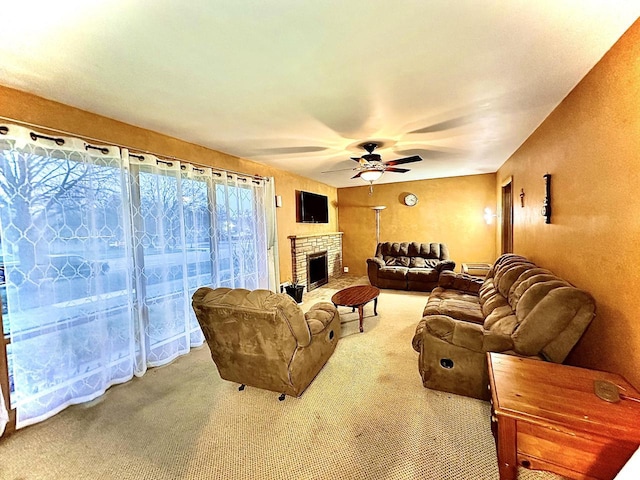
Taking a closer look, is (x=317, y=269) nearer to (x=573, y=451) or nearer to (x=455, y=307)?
(x=455, y=307)

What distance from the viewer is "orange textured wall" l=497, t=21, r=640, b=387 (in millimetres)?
1484

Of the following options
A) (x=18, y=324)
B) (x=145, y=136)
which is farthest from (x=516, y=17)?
(x=18, y=324)

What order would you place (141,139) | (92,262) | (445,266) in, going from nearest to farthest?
(92,262) < (141,139) < (445,266)

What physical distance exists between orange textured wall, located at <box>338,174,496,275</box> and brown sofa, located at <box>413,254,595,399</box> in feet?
11.0

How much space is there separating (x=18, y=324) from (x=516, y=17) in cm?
359

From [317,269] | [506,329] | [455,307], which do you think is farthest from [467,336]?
[317,269]

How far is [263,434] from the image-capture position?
1.81 m

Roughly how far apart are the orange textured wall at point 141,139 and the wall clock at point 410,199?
2751 millimetres

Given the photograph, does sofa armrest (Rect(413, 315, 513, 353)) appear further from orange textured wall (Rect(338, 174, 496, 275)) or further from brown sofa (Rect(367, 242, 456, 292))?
orange textured wall (Rect(338, 174, 496, 275))

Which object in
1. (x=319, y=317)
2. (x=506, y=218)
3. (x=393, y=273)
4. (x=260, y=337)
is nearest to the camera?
(x=260, y=337)

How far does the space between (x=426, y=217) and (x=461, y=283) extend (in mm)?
2839

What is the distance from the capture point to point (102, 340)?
232cm

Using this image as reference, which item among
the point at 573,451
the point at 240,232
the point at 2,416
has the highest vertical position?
the point at 240,232

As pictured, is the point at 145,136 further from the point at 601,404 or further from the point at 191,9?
the point at 601,404
